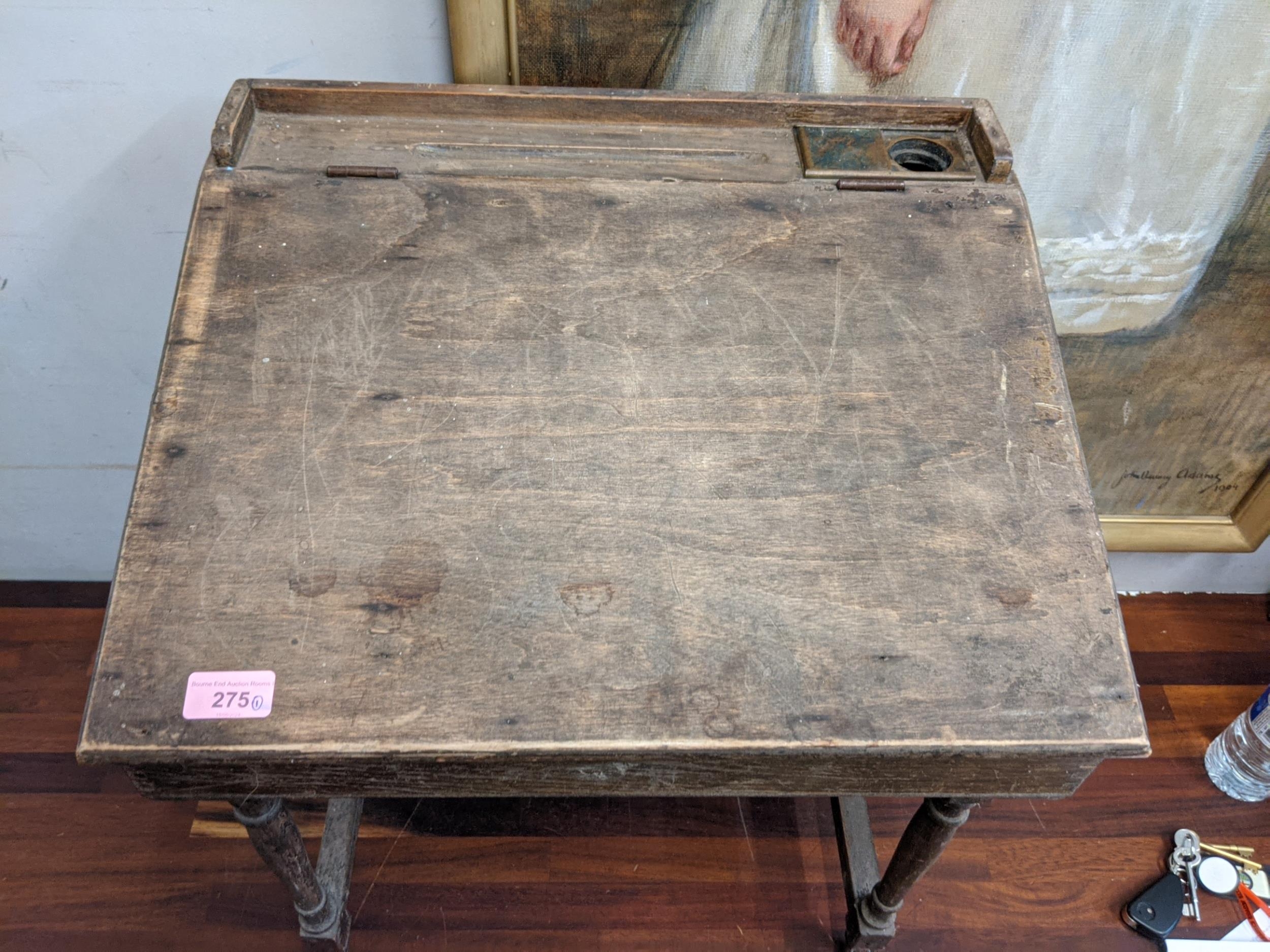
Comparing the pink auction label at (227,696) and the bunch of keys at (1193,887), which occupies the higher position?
the pink auction label at (227,696)

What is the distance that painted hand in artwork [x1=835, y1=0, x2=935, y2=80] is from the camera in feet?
4.25

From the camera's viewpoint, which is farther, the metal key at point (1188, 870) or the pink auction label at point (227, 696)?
the metal key at point (1188, 870)

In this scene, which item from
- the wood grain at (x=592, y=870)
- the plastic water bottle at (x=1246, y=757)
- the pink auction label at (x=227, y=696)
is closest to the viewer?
the pink auction label at (x=227, y=696)

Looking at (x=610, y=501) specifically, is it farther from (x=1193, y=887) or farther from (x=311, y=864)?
(x=1193, y=887)

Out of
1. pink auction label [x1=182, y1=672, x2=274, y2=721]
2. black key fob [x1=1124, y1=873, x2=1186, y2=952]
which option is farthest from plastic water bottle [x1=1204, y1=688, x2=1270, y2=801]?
pink auction label [x1=182, y1=672, x2=274, y2=721]

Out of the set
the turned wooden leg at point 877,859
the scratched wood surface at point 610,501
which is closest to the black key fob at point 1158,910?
the turned wooden leg at point 877,859

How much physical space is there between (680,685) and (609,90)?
839mm

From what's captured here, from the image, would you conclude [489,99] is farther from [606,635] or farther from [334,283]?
[606,635]

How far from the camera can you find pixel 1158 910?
159 centimetres

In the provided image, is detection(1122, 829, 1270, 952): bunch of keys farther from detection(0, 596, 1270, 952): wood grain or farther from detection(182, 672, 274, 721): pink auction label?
detection(182, 672, 274, 721): pink auction label

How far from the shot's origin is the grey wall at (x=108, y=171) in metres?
1.30
